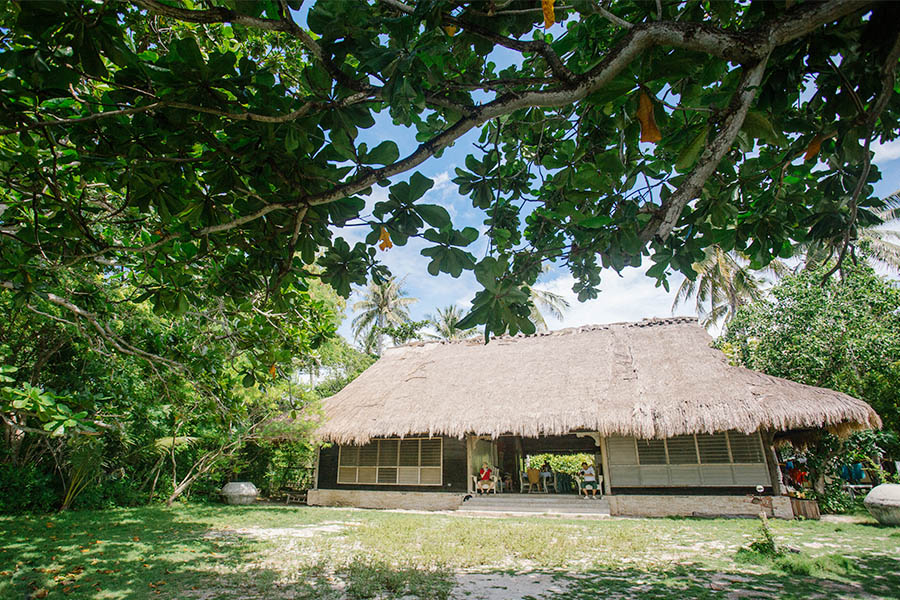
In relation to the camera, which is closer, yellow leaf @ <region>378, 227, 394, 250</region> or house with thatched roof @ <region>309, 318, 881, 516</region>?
yellow leaf @ <region>378, 227, 394, 250</region>

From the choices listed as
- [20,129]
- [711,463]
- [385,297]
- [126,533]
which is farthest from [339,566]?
[385,297]

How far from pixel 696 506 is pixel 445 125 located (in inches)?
397

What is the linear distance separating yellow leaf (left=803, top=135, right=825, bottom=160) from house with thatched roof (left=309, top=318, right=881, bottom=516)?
8074 mm

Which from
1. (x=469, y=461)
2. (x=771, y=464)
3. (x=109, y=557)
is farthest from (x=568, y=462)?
(x=109, y=557)

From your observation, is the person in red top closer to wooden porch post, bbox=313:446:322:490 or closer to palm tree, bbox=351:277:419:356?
wooden porch post, bbox=313:446:322:490

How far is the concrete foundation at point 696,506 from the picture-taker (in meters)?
8.45

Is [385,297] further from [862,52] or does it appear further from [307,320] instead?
[862,52]

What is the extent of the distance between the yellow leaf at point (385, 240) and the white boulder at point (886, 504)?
907cm

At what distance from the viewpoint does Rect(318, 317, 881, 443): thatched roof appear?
8.61 meters

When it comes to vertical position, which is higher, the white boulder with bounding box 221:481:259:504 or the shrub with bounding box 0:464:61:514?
the shrub with bounding box 0:464:61:514

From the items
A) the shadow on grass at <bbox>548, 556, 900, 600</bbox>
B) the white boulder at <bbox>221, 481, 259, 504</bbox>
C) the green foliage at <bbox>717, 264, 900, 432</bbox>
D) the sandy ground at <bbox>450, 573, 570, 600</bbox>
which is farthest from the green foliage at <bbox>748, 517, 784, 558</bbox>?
the white boulder at <bbox>221, 481, 259, 504</bbox>

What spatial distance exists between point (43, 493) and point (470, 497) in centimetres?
858

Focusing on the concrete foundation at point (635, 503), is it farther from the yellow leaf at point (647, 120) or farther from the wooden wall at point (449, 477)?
the yellow leaf at point (647, 120)

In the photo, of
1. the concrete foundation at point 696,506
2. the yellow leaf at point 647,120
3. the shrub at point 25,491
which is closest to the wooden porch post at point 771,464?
the concrete foundation at point 696,506
